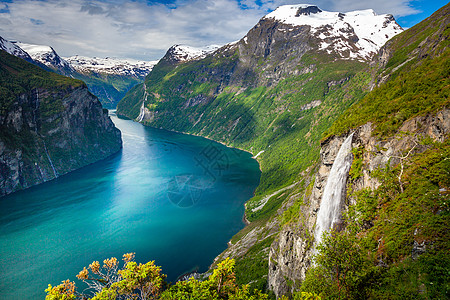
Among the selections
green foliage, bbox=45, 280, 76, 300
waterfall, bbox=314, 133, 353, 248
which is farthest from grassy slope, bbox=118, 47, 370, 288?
green foliage, bbox=45, 280, 76, 300

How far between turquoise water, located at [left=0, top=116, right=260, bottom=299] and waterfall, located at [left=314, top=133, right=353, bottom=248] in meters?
38.7

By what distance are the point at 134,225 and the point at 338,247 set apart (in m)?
69.2

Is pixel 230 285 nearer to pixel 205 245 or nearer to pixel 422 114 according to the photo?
pixel 422 114

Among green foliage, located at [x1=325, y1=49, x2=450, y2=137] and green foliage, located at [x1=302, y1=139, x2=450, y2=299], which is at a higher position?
green foliage, located at [x1=325, y1=49, x2=450, y2=137]

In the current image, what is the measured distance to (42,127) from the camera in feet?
405

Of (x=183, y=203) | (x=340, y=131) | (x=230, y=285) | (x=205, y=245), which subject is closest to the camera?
(x=230, y=285)

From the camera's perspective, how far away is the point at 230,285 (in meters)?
13.8

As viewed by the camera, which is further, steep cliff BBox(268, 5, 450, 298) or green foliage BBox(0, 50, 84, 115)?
green foliage BBox(0, 50, 84, 115)

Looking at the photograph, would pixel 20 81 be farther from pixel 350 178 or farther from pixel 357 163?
pixel 357 163

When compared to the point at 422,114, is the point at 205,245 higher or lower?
lower

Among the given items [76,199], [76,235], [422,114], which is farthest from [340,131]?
[76,199]

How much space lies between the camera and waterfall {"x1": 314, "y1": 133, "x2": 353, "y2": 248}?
25.3m

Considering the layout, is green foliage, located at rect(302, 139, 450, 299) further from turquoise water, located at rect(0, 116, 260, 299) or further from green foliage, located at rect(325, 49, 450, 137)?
turquoise water, located at rect(0, 116, 260, 299)

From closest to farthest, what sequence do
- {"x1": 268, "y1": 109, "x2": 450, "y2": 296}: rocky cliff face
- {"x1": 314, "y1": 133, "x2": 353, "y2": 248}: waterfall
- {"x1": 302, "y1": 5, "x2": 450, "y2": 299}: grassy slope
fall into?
Answer: {"x1": 302, "y1": 5, "x2": 450, "y2": 299}: grassy slope
{"x1": 268, "y1": 109, "x2": 450, "y2": 296}: rocky cliff face
{"x1": 314, "y1": 133, "x2": 353, "y2": 248}: waterfall
